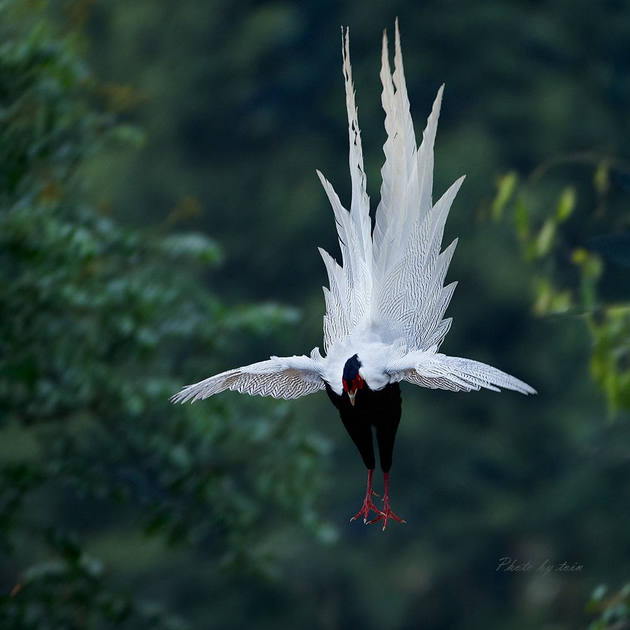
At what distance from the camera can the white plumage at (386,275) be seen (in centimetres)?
124

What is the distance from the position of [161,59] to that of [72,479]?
659cm

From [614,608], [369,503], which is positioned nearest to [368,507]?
[369,503]

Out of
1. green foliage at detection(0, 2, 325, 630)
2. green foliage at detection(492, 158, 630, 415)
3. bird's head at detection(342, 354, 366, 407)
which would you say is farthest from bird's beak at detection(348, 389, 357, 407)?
green foliage at detection(0, 2, 325, 630)

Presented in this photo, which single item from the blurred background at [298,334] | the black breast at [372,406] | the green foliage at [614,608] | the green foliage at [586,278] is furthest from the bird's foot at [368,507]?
the blurred background at [298,334]

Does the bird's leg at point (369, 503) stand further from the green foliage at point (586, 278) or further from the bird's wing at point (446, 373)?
the green foliage at point (586, 278)

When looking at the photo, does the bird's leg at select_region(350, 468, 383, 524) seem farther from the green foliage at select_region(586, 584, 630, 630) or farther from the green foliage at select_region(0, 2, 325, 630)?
Result: the green foliage at select_region(0, 2, 325, 630)

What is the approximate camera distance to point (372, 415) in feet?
3.94

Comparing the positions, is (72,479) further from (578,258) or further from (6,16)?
(578,258)

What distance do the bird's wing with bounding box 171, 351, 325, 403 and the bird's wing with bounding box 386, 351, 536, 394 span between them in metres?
0.11

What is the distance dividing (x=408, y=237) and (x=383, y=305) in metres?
0.10

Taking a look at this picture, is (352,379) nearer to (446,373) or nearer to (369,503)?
(446,373)

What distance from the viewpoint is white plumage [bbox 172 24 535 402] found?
124 cm

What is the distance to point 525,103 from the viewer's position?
8992mm

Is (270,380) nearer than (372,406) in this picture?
No
